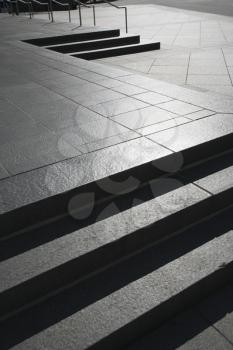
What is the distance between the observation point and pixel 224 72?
356 inches

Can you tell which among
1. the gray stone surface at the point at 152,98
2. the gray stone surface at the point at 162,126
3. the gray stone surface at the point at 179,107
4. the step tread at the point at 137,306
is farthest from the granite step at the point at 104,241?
the gray stone surface at the point at 152,98

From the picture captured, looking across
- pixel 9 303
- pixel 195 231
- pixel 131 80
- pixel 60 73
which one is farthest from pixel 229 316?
pixel 60 73

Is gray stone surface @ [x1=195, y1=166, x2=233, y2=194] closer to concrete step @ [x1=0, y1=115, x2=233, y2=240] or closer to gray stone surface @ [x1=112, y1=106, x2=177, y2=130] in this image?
concrete step @ [x1=0, y1=115, x2=233, y2=240]

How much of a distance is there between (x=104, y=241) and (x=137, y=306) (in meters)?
0.63

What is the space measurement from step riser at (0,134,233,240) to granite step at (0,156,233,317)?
14 cm

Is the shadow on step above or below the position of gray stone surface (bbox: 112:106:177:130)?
below

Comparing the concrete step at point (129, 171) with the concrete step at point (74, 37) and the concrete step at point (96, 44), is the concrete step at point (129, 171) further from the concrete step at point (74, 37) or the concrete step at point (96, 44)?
the concrete step at point (74, 37)

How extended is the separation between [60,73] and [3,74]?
122 cm

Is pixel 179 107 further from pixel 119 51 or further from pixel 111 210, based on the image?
pixel 119 51

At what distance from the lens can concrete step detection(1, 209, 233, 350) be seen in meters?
2.82

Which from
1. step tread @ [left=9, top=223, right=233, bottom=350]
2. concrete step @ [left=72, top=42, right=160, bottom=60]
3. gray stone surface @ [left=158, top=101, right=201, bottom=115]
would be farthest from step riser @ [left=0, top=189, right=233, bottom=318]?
concrete step @ [left=72, top=42, right=160, bottom=60]

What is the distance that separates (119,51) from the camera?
11836 millimetres

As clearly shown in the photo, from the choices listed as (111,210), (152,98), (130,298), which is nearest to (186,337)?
(130,298)

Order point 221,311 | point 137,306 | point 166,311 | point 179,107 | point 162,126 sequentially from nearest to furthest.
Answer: point 137,306, point 166,311, point 221,311, point 162,126, point 179,107
